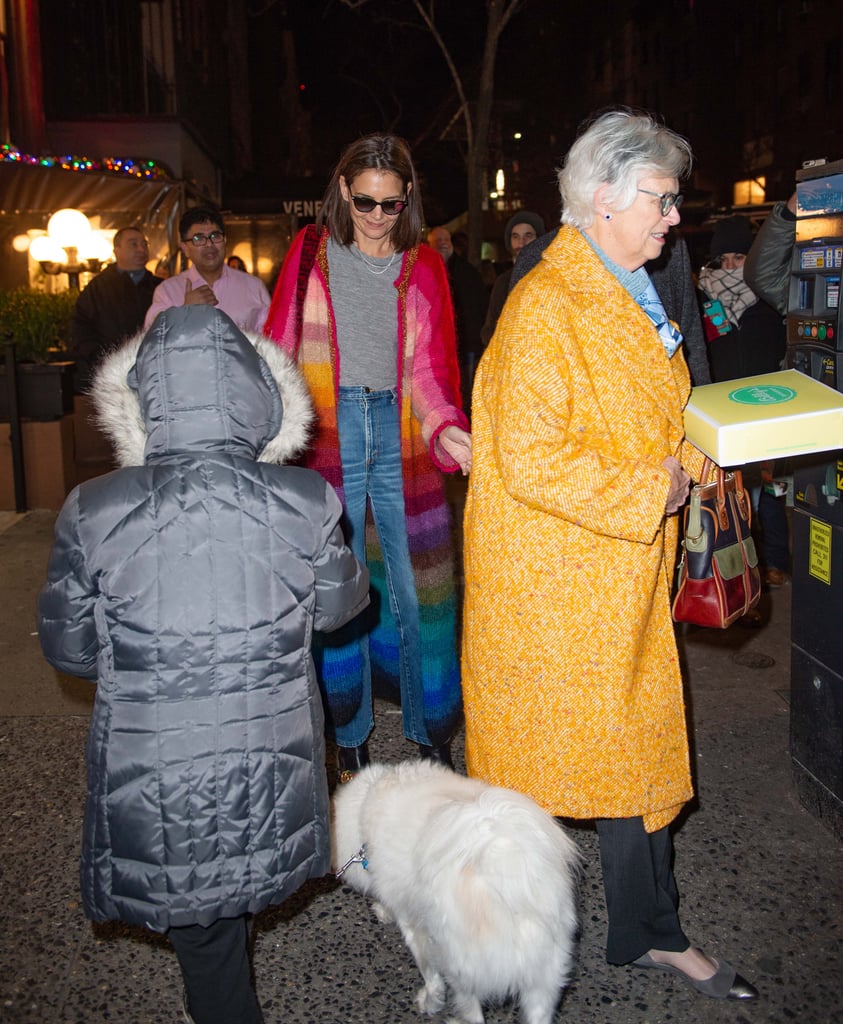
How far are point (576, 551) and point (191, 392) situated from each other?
3.21 ft

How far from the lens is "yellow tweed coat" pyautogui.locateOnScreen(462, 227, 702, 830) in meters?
2.26

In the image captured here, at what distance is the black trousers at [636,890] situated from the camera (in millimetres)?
2557

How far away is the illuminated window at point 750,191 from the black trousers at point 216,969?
157ft

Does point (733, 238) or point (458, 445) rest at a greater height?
point (733, 238)

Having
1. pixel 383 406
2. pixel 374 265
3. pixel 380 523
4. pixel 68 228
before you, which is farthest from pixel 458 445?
pixel 68 228

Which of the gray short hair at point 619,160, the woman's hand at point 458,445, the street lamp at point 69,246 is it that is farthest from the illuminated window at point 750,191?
the gray short hair at point 619,160

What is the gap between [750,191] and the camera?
156 ft

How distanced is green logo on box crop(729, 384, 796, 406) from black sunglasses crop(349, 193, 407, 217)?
139 cm

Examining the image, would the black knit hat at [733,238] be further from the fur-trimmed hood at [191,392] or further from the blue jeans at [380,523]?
the fur-trimmed hood at [191,392]

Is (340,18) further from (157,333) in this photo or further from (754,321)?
(157,333)

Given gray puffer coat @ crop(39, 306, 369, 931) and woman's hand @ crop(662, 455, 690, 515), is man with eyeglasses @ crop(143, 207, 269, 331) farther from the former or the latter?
woman's hand @ crop(662, 455, 690, 515)

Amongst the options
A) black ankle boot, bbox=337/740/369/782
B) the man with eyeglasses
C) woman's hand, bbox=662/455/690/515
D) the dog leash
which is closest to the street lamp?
the man with eyeglasses

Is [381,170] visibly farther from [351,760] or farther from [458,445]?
[351,760]

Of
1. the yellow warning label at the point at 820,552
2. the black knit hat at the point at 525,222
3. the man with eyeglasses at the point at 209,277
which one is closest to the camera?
the yellow warning label at the point at 820,552
